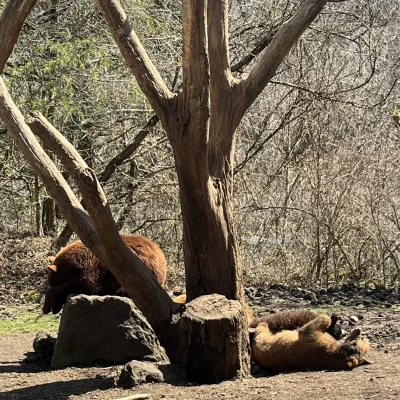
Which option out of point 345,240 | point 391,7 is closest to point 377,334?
point 345,240

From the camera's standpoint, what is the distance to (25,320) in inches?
375

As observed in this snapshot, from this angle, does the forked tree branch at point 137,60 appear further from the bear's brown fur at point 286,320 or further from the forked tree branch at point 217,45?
the bear's brown fur at point 286,320

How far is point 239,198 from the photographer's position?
42.6 feet

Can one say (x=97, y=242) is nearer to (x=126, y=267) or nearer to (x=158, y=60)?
(x=126, y=267)

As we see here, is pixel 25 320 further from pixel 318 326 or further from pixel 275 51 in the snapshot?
pixel 275 51

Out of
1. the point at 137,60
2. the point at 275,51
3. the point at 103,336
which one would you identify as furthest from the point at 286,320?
the point at 137,60

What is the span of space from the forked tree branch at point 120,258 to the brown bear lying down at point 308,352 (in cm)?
86

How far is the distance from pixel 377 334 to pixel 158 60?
640 centimetres

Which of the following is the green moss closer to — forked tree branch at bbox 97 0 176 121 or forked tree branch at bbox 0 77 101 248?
forked tree branch at bbox 0 77 101 248

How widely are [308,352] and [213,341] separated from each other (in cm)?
104

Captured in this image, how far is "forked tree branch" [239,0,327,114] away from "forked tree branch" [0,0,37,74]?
2.08 meters

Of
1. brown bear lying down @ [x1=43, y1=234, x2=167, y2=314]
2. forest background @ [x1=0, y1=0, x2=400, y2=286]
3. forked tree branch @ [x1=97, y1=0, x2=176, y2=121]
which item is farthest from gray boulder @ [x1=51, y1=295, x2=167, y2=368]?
forest background @ [x1=0, y1=0, x2=400, y2=286]

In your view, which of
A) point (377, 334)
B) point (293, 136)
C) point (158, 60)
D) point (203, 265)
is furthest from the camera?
point (293, 136)

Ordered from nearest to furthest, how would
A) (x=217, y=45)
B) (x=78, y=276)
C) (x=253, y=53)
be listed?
(x=217, y=45), (x=78, y=276), (x=253, y=53)
